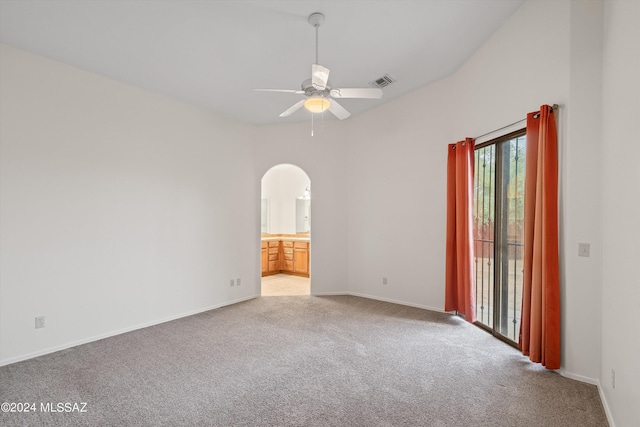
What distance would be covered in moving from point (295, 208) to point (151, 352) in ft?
16.9

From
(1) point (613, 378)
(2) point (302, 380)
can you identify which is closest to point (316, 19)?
(2) point (302, 380)

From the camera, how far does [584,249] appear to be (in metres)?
2.58

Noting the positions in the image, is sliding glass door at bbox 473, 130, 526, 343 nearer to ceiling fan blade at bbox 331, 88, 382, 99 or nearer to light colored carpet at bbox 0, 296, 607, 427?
light colored carpet at bbox 0, 296, 607, 427

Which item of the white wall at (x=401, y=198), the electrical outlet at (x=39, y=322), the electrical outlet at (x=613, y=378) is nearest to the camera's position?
the electrical outlet at (x=613, y=378)

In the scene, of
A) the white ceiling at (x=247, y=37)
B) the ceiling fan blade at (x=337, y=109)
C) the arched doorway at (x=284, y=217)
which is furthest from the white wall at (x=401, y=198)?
the arched doorway at (x=284, y=217)

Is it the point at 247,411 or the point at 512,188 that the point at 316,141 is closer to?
the point at 512,188

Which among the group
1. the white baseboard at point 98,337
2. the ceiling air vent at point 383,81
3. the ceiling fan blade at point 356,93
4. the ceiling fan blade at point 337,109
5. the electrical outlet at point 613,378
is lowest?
the white baseboard at point 98,337

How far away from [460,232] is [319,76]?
8.72 feet

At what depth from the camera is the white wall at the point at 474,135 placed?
2.57 meters

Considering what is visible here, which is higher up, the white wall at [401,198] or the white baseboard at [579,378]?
the white wall at [401,198]

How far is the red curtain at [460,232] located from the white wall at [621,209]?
1531 mm

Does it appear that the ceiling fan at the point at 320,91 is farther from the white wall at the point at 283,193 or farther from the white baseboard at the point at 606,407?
the white wall at the point at 283,193

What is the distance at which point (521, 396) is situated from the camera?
2.43 metres

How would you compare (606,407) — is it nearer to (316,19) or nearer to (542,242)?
(542,242)
